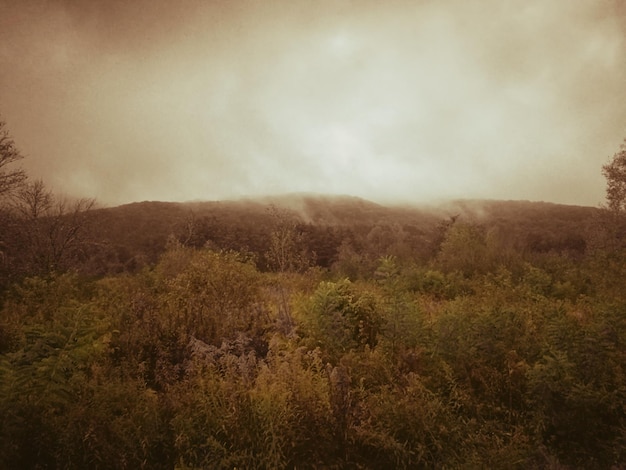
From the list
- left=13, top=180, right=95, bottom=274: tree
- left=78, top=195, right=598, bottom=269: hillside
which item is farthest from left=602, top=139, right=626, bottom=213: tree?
left=13, top=180, right=95, bottom=274: tree

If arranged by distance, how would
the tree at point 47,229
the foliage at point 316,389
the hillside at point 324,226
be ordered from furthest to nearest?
the hillside at point 324,226
the tree at point 47,229
the foliage at point 316,389

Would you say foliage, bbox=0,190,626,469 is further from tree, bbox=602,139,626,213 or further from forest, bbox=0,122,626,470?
tree, bbox=602,139,626,213

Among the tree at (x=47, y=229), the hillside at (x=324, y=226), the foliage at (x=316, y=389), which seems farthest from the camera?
the hillside at (x=324, y=226)

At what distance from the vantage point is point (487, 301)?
1008 cm

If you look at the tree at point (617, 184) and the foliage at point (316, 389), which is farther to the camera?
the tree at point (617, 184)

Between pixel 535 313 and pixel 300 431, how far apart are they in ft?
23.9

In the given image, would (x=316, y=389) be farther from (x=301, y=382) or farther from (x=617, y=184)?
(x=617, y=184)

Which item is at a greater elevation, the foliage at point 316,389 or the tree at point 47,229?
the tree at point 47,229

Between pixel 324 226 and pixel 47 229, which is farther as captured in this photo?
pixel 324 226

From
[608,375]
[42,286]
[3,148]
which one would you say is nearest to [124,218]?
[3,148]

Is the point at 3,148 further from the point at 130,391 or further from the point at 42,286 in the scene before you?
the point at 130,391

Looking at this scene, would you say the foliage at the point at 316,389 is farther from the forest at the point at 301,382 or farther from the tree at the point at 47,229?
the tree at the point at 47,229

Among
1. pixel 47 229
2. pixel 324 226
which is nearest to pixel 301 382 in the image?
pixel 47 229

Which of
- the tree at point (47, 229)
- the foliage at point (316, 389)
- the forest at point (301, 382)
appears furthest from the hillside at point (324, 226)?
the foliage at point (316, 389)
